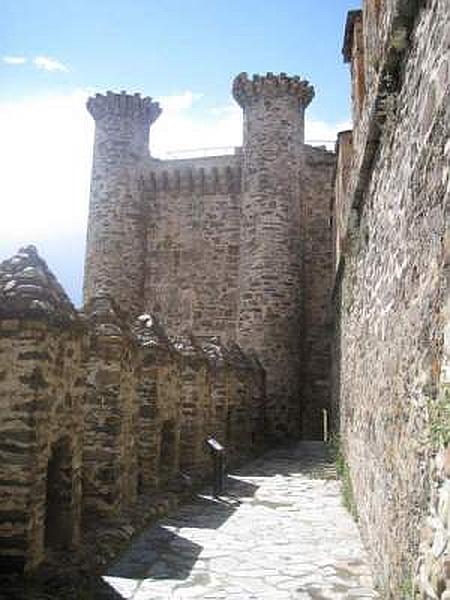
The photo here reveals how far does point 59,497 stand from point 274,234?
16.2 metres

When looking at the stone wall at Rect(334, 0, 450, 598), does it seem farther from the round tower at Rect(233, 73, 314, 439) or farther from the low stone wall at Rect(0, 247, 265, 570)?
the round tower at Rect(233, 73, 314, 439)

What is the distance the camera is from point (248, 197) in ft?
73.1

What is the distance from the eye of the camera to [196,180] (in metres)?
24.5

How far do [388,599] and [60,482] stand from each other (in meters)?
3.16

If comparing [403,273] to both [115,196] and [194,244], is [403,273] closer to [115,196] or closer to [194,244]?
[194,244]

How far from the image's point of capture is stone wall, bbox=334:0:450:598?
131 inches

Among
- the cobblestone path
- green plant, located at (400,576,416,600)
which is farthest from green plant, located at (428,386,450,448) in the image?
the cobblestone path

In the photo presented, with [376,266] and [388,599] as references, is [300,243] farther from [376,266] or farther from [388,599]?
[388,599]

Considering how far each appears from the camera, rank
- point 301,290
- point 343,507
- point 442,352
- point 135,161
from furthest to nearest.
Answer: point 135,161 → point 301,290 → point 343,507 → point 442,352

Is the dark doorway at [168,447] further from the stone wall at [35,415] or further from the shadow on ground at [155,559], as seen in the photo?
the stone wall at [35,415]

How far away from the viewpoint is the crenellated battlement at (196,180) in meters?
24.1

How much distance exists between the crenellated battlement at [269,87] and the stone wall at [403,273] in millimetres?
15395

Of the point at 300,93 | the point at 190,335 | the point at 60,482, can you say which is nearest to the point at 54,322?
the point at 60,482

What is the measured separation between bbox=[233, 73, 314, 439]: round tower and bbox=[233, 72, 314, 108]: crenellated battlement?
3cm
